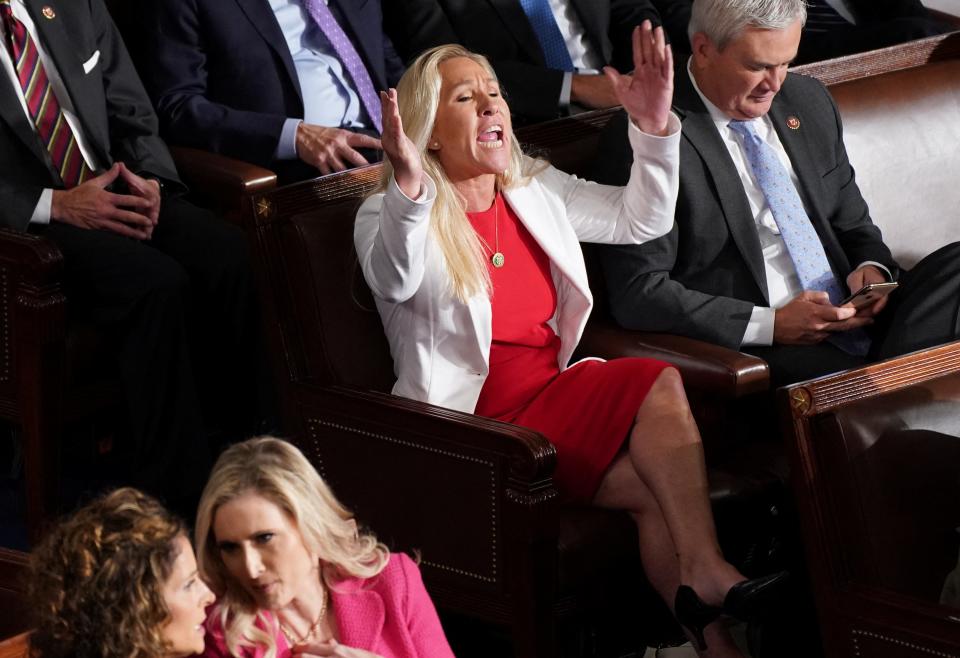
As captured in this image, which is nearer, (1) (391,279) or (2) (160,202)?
(1) (391,279)

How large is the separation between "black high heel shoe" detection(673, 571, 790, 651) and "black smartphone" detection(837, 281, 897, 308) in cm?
70

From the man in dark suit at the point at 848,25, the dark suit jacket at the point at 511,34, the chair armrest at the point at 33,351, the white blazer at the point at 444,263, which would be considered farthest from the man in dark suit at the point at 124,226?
the man in dark suit at the point at 848,25

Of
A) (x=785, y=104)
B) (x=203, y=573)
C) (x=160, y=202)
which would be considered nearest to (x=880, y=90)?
(x=785, y=104)

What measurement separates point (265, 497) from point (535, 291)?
102 centimetres

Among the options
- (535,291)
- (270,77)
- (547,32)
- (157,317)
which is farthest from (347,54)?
(535,291)

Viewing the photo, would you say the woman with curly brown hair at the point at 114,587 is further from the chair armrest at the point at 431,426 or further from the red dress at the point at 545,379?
the red dress at the point at 545,379

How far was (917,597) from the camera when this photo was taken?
215 cm

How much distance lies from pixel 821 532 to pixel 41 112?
1.85 metres

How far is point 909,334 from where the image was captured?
2.84 meters

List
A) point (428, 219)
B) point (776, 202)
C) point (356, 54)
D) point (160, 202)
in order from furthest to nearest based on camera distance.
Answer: point (356, 54), point (160, 202), point (776, 202), point (428, 219)

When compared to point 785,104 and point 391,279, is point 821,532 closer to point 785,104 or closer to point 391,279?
point 391,279

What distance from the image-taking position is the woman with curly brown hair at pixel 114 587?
159cm

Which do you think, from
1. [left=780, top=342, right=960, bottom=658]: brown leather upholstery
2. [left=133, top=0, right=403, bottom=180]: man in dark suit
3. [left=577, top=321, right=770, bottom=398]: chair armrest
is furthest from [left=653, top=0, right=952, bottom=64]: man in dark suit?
[left=780, top=342, right=960, bottom=658]: brown leather upholstery

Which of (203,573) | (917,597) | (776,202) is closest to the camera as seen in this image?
(203,573)
